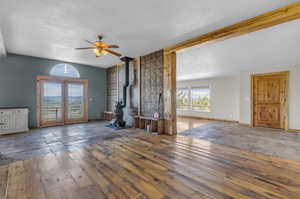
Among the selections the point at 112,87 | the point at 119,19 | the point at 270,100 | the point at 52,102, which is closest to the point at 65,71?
the point at 52,102

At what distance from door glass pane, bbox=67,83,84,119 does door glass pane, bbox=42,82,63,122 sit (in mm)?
374

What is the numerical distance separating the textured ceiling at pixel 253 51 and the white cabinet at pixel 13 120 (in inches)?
241

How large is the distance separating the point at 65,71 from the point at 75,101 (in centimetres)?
149

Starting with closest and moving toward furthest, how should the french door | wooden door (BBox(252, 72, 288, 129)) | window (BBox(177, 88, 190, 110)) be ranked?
wooden door (BBox(252, 72, 288, 129))
the french door
window (BBox(177, 88, 190, 110))

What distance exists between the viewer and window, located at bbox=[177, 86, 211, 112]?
28.0ft

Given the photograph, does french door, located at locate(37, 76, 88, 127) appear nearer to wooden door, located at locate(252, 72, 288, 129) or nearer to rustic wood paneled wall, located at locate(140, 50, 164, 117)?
rustic wood paneled wall, located at locate(140, 50, 164, 117)

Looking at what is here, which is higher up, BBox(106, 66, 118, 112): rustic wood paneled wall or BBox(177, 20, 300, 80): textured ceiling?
BBox(177, 20, 300, 80): textured ceiling

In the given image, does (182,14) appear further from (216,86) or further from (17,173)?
(216,86)

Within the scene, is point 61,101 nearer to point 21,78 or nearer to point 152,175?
point 21,78

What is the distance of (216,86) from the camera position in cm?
808

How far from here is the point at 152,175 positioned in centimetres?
213

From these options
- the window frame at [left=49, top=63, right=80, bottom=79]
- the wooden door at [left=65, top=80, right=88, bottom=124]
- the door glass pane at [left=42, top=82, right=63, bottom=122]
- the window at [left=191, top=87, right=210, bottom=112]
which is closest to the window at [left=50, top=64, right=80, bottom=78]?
the window frame at [left=49, top=63, right=80, bottom=79]

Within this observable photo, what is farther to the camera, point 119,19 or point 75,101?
point 75,101

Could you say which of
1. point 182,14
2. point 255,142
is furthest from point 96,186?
point 255,142
